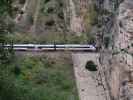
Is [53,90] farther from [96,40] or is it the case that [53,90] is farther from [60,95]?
[96,40]


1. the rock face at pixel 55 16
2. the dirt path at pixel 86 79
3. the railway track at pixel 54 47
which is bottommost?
the dirt path at pixel 86 79

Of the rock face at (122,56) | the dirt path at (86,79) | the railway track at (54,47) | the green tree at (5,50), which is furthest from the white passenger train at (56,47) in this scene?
the green tree at (5,50)

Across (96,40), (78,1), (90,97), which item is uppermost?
(78,1)

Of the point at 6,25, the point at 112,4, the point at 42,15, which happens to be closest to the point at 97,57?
the point at 112,4

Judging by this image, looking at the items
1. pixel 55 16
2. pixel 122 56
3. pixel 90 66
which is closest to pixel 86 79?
pixel 90 66

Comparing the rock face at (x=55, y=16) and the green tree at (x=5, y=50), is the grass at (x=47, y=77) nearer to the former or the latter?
the green tree at (x=5, y=50)

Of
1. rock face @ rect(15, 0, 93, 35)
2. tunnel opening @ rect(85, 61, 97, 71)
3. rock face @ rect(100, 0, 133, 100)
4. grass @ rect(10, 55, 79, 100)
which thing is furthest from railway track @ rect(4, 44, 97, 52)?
rock face @ rect(100, 0, 133, 100)
